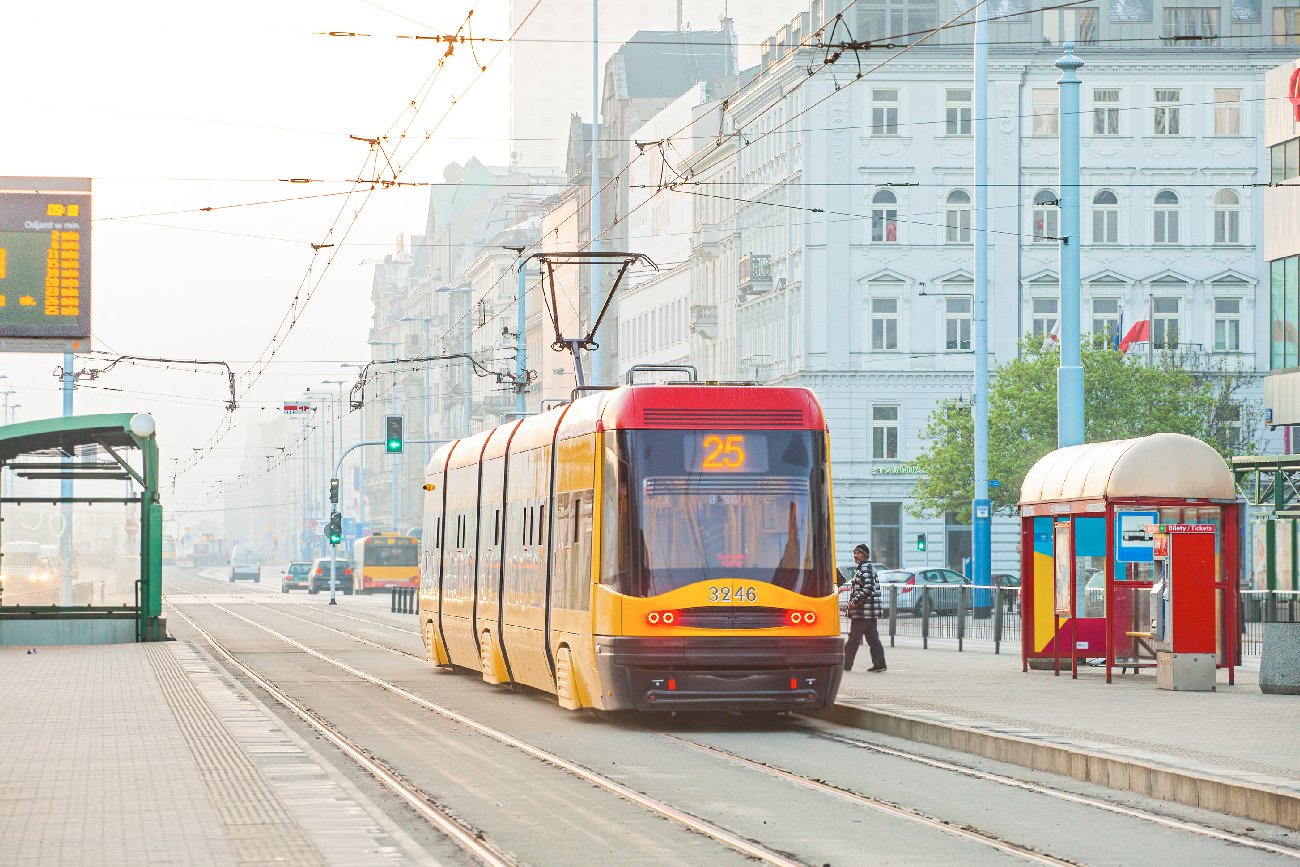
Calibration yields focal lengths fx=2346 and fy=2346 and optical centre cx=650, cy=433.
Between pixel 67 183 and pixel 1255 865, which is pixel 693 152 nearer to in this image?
pixel 67 183

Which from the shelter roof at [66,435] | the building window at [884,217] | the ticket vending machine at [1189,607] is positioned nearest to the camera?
the ticket vending machine at [1189,607]

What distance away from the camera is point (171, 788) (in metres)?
14.4

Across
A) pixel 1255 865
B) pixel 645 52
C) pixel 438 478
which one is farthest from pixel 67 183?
pixel 645 52

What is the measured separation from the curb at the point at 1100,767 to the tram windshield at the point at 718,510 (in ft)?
5.38

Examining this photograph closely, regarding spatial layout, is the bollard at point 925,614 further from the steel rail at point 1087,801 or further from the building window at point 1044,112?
the building window at point 1044,112

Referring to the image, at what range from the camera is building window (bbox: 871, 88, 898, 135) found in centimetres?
7381

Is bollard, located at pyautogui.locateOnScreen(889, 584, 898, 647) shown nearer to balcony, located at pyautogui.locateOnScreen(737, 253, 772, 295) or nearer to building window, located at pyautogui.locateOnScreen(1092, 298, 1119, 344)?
building window, located at pyautogui.locateOnScreen(1092, 298, 1119, 344)

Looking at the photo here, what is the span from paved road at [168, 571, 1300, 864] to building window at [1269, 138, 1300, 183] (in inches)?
1098

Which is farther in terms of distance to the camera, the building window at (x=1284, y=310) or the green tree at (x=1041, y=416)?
the green tree at (x=1041, y=416)

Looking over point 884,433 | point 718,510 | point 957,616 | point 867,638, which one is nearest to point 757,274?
point 884,433

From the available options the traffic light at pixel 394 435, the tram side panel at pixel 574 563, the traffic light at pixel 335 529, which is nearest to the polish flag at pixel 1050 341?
the traffic light at pixel 394 435

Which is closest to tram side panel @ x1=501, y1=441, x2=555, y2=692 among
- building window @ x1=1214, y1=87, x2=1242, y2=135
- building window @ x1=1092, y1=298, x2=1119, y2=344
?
building window @ x1=1092, y1=298, x2=1119, y2=344

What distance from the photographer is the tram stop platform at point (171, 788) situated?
11.4 m

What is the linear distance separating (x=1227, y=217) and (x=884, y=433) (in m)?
13.0
